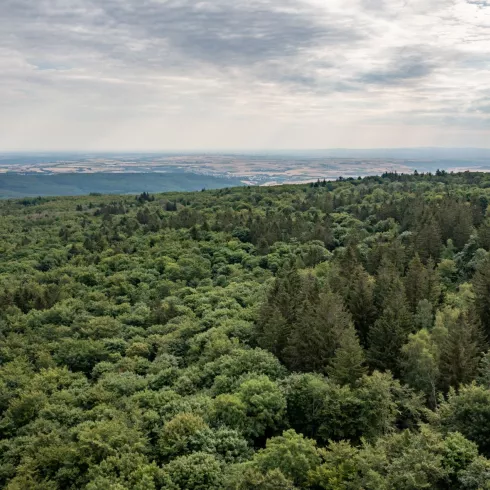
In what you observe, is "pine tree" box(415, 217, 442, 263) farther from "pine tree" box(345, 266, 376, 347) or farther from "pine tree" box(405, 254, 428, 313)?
"pine tree" box(345, 266, 376, 347)

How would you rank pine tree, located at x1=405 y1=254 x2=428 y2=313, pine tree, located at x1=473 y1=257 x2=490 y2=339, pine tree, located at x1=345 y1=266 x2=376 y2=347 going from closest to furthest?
1. pine tree, located at x1=473 y1=257 x2=490 y2=339
2. pine tree, located at x1=345 y1=266 x2=376 y2=347
3. pine tree, located at x1=405 y1=254 x2=428 y2=313

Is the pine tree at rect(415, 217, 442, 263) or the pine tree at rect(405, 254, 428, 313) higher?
the pine tree at rect(415, 217, 442, 263)

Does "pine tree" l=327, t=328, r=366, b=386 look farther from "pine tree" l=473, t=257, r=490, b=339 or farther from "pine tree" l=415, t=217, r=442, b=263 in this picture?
"pine tree" l=415, t=217, r=442, b=263

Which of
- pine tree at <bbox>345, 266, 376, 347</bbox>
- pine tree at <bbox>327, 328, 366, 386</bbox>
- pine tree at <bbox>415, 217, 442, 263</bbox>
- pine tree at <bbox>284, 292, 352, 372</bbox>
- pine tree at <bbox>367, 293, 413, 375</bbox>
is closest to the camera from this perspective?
pine tree at <bbox>327, 328, 366, 386</bbox>

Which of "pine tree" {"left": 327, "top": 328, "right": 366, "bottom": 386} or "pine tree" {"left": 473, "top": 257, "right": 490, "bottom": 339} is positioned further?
"pine tree" {"left": 473, "top": 257, "right": 490, "bottom": 339}

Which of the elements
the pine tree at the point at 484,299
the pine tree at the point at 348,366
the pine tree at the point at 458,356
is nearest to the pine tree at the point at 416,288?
the pine tree at the point at 484,299

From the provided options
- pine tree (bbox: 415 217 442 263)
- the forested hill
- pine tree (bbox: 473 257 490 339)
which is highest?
pine tree (bbox: 415 217 442 263)

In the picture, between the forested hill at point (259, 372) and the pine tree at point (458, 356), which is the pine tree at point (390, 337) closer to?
the forested hill at point (259, 372)

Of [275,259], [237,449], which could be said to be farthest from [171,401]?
[275,259]

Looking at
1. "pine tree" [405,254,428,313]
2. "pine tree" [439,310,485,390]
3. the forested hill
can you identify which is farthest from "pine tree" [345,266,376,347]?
"pine tree" [439,310,485,390]

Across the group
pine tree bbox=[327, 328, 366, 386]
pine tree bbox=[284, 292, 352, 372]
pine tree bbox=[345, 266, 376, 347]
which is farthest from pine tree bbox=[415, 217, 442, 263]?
pine tree bbox=[327, 328, 366, 386]

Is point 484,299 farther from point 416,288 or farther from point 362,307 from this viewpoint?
point 362,307
